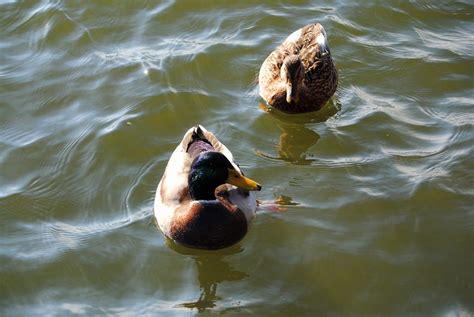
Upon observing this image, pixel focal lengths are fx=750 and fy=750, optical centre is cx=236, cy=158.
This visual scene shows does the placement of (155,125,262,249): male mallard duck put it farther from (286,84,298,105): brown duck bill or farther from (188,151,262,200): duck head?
(286,84,298,105): brown duck bill

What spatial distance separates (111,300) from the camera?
6.32 meters

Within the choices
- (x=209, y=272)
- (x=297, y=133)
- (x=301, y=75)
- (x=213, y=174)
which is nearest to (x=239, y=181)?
(x=213, y=174)

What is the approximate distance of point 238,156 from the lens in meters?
7.96

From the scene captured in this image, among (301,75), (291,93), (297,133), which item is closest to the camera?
(297,133)

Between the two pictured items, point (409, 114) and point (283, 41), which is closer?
point (409, 114)

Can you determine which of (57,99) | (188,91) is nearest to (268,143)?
(188,91)

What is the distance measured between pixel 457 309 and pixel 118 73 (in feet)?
16.9

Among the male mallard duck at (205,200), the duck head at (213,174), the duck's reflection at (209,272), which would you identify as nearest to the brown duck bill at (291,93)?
the male mallard duck at (205,200)

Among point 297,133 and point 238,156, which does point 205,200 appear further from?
point 297,133

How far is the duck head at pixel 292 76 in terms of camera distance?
343 inches

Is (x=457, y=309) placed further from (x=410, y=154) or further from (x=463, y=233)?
(x=410, y=154)

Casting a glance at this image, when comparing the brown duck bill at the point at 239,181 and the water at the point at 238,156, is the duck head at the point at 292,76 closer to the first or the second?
the water at the point at 238,156

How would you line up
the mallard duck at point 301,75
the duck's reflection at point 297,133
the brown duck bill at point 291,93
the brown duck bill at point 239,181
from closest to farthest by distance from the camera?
the brown duck bill at point 239,181, the duck's reflection at point 297,133, the brown duck bill at point 291,93, the mallard duck at point 301,75

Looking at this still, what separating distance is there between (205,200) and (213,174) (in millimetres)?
344
